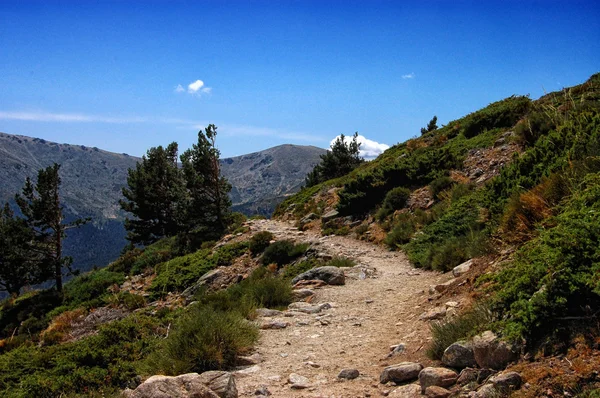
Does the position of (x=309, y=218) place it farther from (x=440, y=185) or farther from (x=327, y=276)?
(x=327, y=276)

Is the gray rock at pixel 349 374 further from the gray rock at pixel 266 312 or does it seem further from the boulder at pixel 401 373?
the gray rock at pixel 266 312

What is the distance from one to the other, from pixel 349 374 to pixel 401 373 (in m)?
0.68

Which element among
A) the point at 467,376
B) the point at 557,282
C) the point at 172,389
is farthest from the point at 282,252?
the point at 557,282

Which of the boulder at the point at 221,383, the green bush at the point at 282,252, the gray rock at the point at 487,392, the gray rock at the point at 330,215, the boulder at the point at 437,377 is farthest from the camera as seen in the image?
the gray rock at the point at 330,215

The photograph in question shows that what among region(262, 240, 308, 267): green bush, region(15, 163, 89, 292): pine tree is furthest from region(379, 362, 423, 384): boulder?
region(15, 163, 89, 292): pine tree

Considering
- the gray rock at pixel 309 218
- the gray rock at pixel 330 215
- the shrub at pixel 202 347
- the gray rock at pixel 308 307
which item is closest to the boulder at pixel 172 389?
the shrub at pixel 202 347

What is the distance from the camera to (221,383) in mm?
4758

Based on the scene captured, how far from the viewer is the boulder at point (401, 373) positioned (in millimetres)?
4488

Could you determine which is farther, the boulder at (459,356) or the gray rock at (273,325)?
the gray rock at (273,325)

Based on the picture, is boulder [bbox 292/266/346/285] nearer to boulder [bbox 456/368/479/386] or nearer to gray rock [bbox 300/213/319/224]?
boulder [bbox 456/368/479/386]

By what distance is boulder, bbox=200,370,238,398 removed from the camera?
15.2 ft

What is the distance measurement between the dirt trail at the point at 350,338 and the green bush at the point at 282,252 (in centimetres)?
584

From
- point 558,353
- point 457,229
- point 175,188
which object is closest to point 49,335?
point 457,229

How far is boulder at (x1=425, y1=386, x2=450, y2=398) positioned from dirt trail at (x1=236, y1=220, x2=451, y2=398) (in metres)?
0.66
